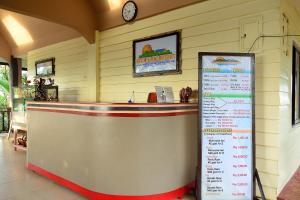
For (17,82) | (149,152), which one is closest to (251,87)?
(149,152)

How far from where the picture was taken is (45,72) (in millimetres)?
7176

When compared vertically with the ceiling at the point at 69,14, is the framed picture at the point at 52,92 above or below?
below

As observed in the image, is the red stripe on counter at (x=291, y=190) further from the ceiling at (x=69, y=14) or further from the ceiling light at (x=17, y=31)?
the ceiling light at (x=17, y=31)

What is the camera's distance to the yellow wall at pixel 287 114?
3189mm

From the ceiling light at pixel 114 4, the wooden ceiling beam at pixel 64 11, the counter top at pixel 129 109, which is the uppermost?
the ceiling light at pixel 114 4

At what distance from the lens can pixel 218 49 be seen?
352 cm

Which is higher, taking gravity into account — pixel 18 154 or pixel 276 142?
pixel 276 142

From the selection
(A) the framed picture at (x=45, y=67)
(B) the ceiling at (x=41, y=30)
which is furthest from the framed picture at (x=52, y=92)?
(B) the ceiling at (x=41, y=30)

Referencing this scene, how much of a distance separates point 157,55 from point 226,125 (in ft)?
6.21

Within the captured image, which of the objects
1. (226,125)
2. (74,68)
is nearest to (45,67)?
(74,68)

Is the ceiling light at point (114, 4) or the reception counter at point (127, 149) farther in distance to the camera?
the ceiling light at point (114, 4)

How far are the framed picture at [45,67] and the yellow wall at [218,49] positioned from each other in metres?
2.61

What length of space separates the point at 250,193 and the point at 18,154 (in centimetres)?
473

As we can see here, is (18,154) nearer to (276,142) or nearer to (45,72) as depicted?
(45,72)
